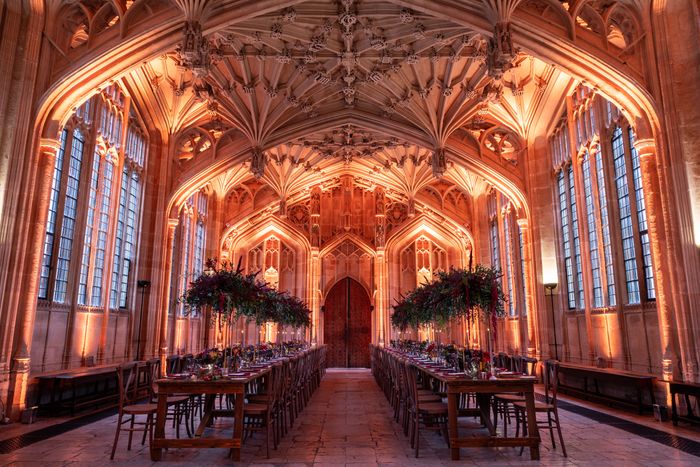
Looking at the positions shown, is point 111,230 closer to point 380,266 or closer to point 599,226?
point 599,226

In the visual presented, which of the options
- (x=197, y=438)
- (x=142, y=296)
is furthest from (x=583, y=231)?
(x=142, y=296)

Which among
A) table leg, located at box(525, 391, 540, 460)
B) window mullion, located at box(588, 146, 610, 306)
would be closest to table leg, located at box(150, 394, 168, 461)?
table leg, located at box(525, 391, 540, 460)

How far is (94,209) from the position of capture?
11844 mm

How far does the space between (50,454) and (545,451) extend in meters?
6.43

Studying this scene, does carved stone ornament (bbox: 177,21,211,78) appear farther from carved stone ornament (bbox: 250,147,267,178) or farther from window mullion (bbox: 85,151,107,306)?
carved stone ornament (bbox: 250,147,267,178)

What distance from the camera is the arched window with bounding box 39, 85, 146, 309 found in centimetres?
1032

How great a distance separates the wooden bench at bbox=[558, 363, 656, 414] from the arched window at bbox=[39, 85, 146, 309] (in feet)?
38.4

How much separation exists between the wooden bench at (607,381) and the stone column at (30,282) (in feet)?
36.7

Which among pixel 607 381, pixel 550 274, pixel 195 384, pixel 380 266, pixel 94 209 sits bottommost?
pixel 607 381

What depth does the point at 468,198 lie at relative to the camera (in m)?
22.4

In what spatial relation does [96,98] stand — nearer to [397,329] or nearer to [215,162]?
[215,162]

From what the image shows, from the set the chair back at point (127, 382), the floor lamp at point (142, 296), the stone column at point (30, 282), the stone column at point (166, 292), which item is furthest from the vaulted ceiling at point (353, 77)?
the chair back at point (127, 382)

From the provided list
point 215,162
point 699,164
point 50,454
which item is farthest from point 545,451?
point 215,162

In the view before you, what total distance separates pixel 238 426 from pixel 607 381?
28.6ft
